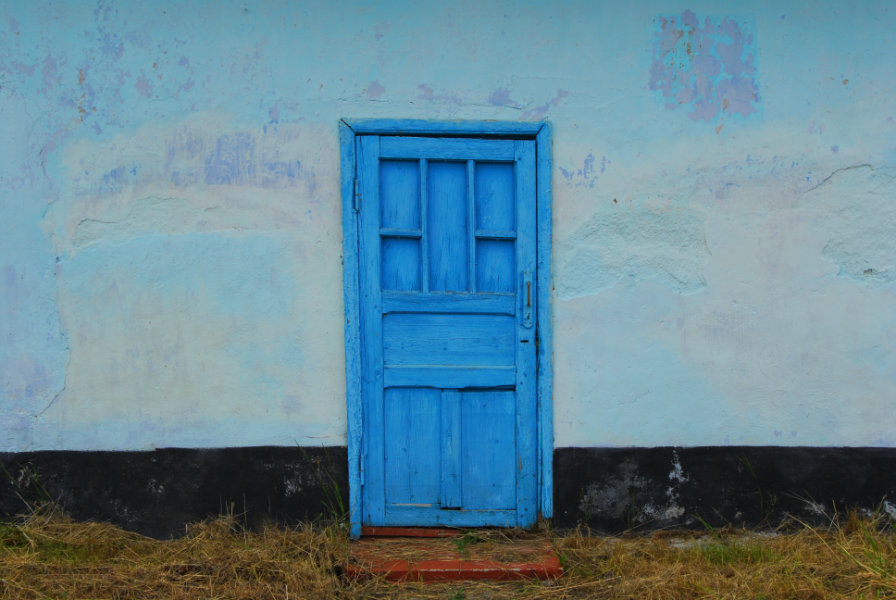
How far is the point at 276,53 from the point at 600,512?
2782 mm

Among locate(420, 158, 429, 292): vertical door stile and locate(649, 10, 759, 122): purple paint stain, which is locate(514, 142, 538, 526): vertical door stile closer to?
locate(420, 158, 429, 292): vertical door stile

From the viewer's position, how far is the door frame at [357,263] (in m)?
3.33

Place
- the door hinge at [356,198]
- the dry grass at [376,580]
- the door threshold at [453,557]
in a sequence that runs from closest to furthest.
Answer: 1. the dry grass at [376,580]
2. the door threshold at [453,557]
3. the door hinge at [356,198]

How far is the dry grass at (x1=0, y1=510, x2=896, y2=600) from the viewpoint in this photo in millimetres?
2881

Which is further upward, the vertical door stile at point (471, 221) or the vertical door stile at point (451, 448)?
the vertical door stile at point (471, 221)

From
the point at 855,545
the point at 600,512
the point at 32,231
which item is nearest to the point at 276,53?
the point at 32,231

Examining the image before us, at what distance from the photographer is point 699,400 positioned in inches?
134

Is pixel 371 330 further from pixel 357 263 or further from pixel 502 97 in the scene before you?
pixel 502 97

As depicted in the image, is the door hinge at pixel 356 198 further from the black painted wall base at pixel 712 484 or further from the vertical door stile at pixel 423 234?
the black painted wall base at pixel 712 484

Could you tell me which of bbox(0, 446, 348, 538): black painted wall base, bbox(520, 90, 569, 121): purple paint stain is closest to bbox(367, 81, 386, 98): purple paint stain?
bbox(520, 90, 569, 121): purple paint stain

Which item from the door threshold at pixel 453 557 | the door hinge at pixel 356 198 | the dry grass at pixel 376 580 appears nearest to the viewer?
the dry grass at pixel 376 580

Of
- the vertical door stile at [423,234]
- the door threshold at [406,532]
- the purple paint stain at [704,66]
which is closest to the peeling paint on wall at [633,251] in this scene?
the purple paint stain at [704,66]

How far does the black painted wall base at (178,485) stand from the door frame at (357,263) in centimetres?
16

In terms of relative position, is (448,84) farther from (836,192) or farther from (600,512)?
(600,512)
